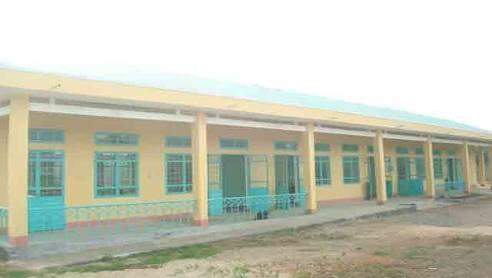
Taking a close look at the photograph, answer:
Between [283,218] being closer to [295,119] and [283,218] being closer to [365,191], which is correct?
[295,119]

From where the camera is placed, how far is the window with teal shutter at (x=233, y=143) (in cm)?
1689

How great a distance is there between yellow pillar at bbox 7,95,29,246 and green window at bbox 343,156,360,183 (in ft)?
47.4

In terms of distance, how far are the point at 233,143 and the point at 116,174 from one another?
456 cm

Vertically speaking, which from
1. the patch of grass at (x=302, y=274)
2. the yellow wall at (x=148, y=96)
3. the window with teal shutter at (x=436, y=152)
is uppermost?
the yellow wall at (x=148, y=96)

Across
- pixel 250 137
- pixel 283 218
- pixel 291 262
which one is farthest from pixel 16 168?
pixel 250 137

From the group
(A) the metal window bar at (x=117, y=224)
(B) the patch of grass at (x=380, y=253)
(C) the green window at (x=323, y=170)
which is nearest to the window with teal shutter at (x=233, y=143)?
(A) the metal window bar at (x=117, y=224)

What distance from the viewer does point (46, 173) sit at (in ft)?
41.8

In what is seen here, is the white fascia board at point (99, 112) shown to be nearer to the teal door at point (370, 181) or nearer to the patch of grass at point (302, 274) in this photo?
the patch of grass at point (302, 274)

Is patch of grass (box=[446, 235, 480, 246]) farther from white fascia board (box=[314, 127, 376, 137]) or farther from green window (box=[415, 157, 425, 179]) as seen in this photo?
green window (box=[415, 157, 425, 179])

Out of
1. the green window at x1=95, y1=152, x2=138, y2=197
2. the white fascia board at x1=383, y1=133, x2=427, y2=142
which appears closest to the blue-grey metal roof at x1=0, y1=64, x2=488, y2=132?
the white fascia board at x1=383, y1=133, x2=427, y2=142

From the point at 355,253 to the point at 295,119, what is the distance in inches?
281

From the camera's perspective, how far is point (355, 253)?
379 inches

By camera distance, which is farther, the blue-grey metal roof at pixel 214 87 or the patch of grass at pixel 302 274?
the blue-grey metal roof at pixel 214 87

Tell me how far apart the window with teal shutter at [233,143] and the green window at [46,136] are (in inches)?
214
